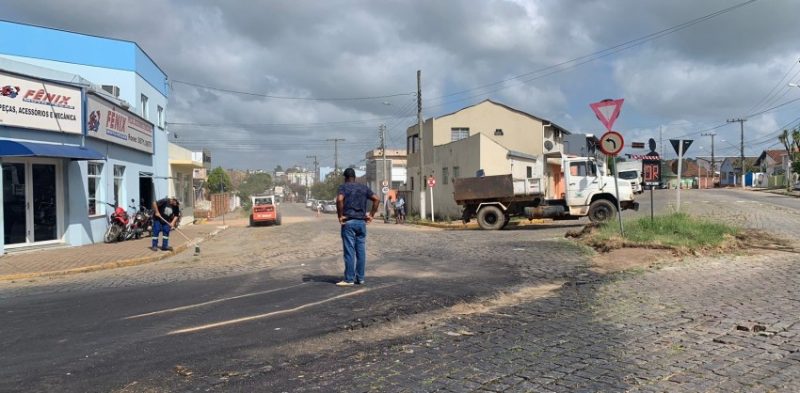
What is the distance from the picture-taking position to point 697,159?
113 metres

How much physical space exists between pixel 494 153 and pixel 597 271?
23343 mm

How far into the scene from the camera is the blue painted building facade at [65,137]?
14641 mm

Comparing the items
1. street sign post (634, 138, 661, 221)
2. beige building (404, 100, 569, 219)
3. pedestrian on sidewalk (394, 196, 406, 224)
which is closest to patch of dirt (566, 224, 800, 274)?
street sign post (634, 138, 661, 221)

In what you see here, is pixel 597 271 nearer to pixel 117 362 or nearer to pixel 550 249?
pixel 550 249

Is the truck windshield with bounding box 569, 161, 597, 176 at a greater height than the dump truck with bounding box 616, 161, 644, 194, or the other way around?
the dump truck with bounding box 616, 161, 644, 194

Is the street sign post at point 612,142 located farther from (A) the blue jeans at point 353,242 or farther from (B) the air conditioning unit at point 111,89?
(B) the air conditioning unit at point 111,89

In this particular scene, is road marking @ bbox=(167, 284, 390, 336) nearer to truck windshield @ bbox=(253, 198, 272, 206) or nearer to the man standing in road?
the man standing in road

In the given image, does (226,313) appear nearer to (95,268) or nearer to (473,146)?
(95,268)

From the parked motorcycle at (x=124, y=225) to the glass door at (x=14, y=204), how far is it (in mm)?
2968

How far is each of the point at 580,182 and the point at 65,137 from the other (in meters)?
16.6

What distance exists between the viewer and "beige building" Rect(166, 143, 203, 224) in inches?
1253

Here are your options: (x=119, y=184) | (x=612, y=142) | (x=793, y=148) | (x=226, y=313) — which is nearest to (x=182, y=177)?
(x=119, y=184)

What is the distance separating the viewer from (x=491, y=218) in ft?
73.2

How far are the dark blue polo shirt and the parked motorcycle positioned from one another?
12302 millimetres
